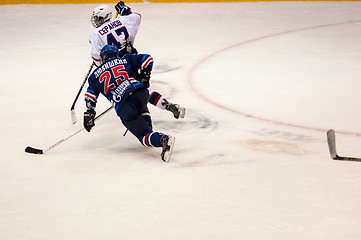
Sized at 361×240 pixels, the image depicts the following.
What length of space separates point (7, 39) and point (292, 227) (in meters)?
5.98

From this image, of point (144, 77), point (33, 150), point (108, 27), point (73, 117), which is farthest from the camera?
point (108, 27)

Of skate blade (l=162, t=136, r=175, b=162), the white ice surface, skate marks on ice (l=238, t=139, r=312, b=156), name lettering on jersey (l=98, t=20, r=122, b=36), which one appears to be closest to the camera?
the white ice surface

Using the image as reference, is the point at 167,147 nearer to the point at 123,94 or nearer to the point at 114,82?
the point at 123,94

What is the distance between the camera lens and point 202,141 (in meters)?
4.80

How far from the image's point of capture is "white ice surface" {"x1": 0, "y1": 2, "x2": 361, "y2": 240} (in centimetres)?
351

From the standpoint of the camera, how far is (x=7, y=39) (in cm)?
839

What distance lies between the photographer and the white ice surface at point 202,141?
3.51 metres

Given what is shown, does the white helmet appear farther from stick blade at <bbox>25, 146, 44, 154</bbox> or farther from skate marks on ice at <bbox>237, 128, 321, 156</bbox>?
skate marks on ice at <bbox>237, 128, 321, 156</bbox>

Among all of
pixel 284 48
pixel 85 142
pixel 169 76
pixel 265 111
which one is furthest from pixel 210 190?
pixel 284 48

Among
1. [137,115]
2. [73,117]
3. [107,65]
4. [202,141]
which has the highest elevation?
[107,65]

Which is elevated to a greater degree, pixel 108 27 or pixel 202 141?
pixel 108 27

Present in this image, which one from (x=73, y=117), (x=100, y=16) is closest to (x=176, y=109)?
(x=73, y=117)

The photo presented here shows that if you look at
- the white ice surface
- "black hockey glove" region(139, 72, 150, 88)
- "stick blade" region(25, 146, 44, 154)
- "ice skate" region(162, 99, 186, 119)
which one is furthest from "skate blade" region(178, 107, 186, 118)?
"stick blade" region(25, 146, 44, 154)

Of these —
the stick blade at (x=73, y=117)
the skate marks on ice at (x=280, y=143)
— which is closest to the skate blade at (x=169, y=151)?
the skate marks on ice at (x=280, y=143)
